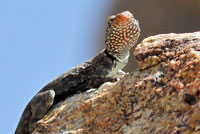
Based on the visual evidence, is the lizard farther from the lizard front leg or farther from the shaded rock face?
the shaded rock face

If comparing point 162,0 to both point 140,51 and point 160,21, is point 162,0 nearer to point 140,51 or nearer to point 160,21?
point 160,21

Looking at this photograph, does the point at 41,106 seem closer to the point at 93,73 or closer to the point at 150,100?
the point at 93,73

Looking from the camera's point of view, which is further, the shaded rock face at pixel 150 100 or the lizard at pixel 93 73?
the lizard at pixel 93 73

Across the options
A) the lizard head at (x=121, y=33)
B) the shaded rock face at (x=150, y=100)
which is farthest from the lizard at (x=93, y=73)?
the shaded rock face at (x=150, y=100)

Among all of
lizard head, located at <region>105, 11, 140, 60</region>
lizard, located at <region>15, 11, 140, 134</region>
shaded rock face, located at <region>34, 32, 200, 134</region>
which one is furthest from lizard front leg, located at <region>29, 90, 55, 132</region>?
lizard head, located at <region>105, 11, 140, 60</region>

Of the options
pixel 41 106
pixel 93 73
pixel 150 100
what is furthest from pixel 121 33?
pixel 150 100

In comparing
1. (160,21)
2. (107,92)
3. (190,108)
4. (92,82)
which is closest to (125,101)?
(107,92)

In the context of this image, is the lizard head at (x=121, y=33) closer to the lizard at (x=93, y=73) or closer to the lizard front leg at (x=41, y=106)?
the lizard at (x=93, y=73)
